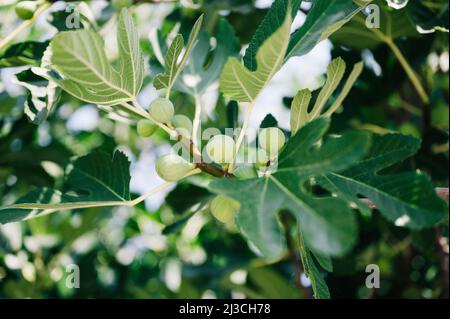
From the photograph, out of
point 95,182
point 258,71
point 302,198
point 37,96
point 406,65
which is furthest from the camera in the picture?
point 406,65

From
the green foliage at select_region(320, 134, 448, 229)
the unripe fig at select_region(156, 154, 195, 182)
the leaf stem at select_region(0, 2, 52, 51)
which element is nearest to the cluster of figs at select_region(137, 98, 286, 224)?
the unripe fig at select_region(156, 154, 195, 182)

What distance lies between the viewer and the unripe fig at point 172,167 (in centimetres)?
Result: 99

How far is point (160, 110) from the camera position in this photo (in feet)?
3.48

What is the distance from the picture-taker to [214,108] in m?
2.00

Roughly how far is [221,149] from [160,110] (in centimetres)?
15

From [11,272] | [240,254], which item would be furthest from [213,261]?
[11,272]

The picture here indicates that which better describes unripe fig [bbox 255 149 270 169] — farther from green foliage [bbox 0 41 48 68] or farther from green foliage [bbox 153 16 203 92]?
green foliage [bbox 0 41 48 68]

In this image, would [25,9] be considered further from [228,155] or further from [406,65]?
[406,65]

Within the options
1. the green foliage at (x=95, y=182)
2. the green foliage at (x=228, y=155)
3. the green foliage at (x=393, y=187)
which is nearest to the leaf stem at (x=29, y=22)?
the green foliage at (x=228, y=155)

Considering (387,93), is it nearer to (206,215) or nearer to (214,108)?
(214,108)

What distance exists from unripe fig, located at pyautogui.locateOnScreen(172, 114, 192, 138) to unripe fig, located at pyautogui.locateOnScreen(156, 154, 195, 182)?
0.10 metres

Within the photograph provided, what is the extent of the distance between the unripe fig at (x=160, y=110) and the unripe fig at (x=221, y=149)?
0.39 ft

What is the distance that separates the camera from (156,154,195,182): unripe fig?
99 centimetres

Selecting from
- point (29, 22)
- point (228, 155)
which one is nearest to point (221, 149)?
point (228, 155)
